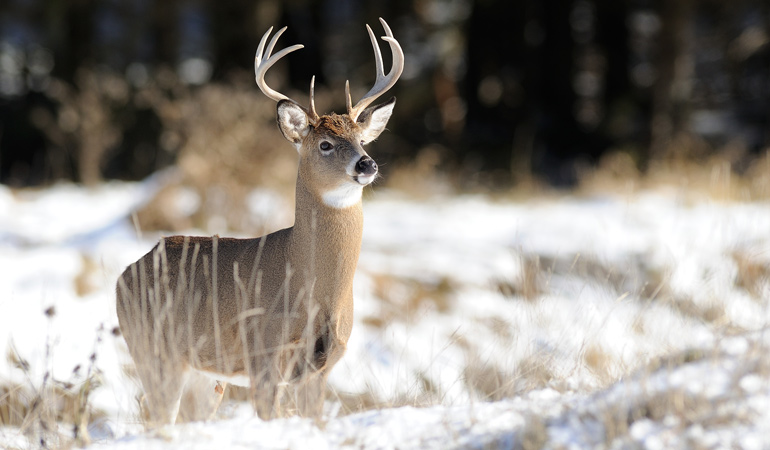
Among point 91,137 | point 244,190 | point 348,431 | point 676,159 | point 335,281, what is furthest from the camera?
point 676,159

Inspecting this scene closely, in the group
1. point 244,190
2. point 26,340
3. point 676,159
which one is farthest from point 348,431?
point 676,159

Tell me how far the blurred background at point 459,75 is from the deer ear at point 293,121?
26.5 ft

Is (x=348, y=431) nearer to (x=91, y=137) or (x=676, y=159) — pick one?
(x=91, y=137)

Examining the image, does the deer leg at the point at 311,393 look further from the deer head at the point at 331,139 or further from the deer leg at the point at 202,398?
the deer head at the point at 331,139

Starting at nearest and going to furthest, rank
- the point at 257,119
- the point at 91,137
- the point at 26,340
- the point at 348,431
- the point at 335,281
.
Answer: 1. the point at 348,431
2. the point at 335,281
3. the point at 26,340
4. the point at 257,119
5. the point at 91,137

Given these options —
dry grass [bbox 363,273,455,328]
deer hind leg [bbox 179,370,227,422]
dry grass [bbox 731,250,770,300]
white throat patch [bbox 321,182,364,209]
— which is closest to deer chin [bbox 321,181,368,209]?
white throat patch [bbox 321,182,364,209]

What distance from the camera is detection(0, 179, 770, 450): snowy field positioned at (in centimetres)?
258

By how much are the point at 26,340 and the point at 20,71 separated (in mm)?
12116

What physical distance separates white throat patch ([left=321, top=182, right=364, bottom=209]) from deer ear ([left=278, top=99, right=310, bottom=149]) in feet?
0.95

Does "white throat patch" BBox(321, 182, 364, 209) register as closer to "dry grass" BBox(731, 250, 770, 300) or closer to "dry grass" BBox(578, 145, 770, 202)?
"dry grass" BBox(731, 250, 770, 300)

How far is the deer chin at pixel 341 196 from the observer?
10.9ft

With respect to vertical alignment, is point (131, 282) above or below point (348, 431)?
above

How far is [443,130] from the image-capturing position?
15.2 meters

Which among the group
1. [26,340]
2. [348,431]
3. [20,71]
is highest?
[20,71]
